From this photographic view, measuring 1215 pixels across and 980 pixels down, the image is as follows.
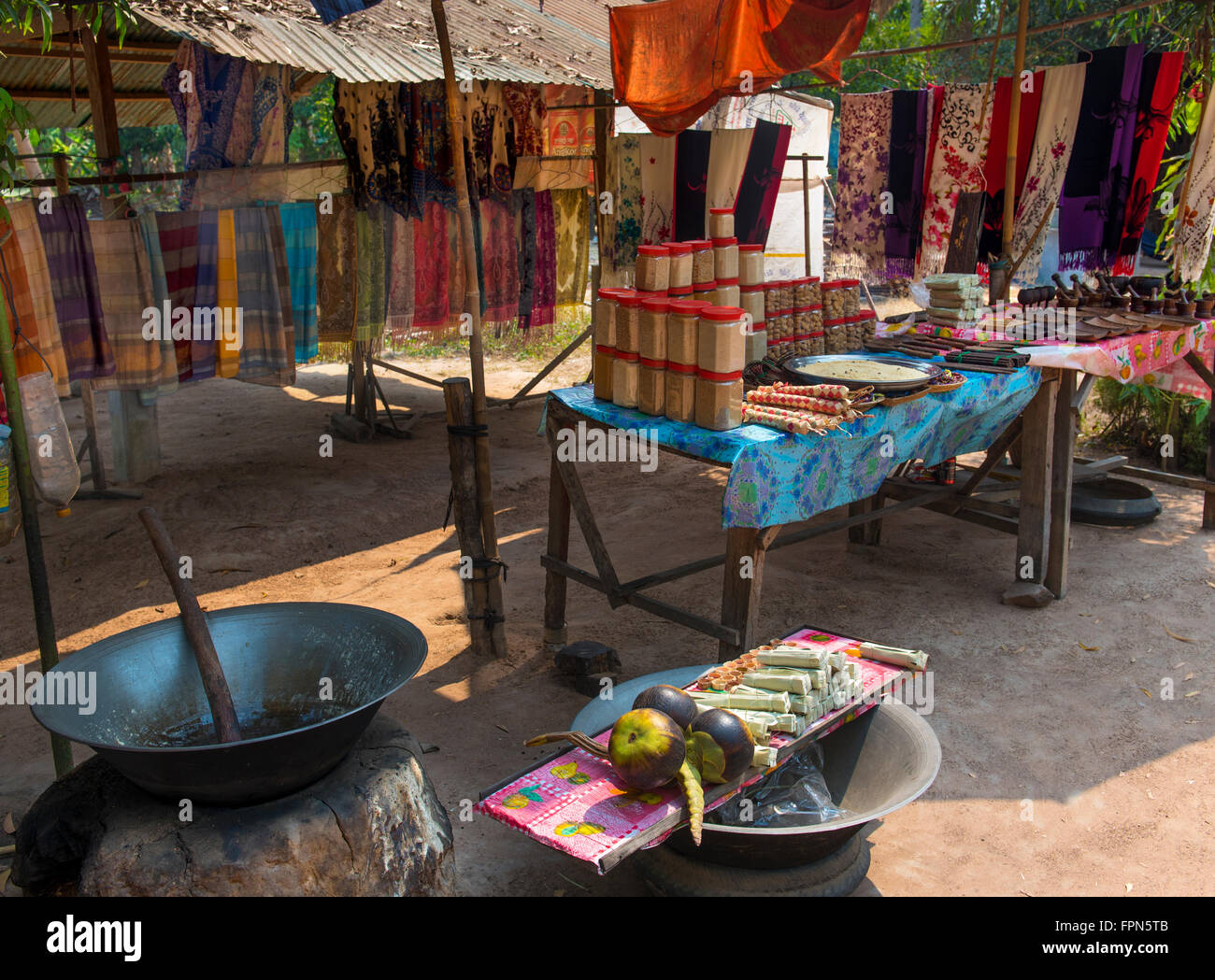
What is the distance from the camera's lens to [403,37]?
6.36m

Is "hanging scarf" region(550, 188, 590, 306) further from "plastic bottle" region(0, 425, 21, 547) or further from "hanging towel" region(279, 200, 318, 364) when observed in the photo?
"plastic bottle" region(0, 425, 21, 547)

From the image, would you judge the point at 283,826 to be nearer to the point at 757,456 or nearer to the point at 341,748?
the point at 341,748

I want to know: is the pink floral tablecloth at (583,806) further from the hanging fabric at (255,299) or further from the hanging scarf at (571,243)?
the hanging scarf at (571,243)

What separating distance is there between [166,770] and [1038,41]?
17560 millimetres

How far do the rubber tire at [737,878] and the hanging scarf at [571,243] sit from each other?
18.0ft

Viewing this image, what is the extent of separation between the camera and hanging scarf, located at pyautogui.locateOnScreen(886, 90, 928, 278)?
745 centimetres

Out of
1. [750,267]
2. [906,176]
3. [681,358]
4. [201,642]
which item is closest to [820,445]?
[681,358]

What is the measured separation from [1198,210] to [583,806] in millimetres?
5899

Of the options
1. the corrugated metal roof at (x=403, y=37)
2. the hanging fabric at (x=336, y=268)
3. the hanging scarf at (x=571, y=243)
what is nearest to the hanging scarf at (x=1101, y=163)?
the corrugated metal roof at (x=403, y=37)

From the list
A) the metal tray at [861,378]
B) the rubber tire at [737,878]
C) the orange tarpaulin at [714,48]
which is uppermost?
the orange tarpaulin at [714,48]

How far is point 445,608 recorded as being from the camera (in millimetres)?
5410

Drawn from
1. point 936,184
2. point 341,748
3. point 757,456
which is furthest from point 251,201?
point 936,184

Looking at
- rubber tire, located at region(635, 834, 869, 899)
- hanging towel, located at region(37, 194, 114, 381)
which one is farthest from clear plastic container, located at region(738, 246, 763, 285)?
hanging towel, located at region(37, 194, 114, 381)

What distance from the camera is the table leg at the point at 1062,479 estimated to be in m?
5.25
